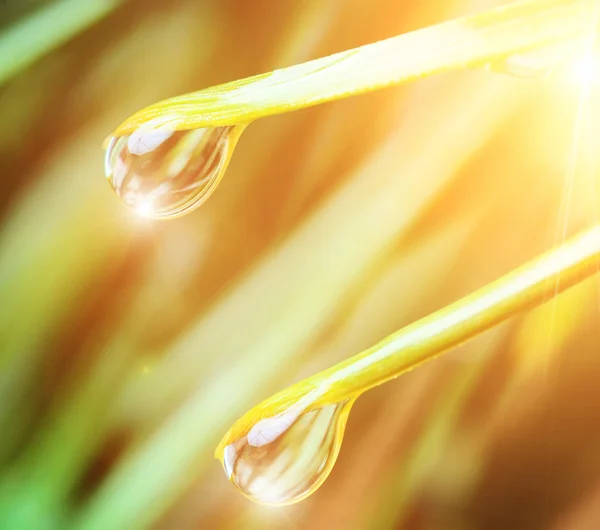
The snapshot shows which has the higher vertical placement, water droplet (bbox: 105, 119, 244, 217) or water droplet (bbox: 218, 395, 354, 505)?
water droplet (bbox: 105, 119, 244, 217)

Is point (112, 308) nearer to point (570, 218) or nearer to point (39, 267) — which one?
point (39, 267)

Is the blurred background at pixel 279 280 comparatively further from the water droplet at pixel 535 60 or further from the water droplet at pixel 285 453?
the water droplet at pixel 535 60

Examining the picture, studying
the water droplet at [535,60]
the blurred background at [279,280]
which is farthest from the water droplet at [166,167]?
the blurred background at [279,280]

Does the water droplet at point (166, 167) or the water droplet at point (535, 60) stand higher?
the water droplet at point (166, 167)

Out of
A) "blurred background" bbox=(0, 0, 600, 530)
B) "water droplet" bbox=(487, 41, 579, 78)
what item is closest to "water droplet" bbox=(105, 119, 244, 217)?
"water droplet" bbox=(487, 41, 579, 78)

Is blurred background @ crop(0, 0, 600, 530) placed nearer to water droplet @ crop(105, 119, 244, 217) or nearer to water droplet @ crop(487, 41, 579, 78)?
water droplet @ crop(105, 119, 244, 217)

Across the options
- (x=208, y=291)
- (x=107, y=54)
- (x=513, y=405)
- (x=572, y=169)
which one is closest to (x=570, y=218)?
(x=572, y=169)
